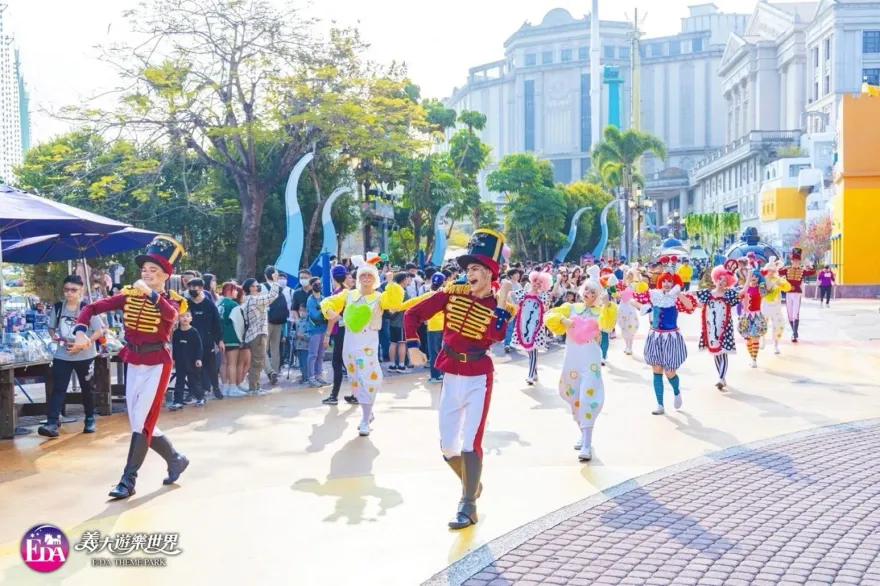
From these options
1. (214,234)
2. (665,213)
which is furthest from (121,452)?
(665,213)

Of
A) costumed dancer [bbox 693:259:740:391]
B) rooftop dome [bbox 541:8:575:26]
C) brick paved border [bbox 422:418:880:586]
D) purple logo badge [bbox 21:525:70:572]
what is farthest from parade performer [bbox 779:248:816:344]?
rooftop dome [bbox 541:8:575:26]

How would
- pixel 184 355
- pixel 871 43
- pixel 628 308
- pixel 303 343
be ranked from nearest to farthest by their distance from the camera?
pixel 184 355 < pixel 303 343 < pixel 628 308 < pixel 871 43

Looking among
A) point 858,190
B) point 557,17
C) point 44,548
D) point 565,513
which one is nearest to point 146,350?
point 44,548

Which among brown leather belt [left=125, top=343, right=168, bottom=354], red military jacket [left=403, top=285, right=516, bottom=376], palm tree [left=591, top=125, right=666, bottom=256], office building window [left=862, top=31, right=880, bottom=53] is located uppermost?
office building window [left=862, top=31, right=880, bottom=53]

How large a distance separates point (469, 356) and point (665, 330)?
201 inches

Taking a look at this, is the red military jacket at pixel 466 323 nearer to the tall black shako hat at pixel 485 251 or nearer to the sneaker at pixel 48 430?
the tall black shako hat at pixel 485 251

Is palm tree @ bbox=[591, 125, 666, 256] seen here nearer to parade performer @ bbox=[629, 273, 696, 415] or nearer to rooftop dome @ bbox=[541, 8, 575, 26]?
parade performer @ bbox=[629, 273, 696, 415]

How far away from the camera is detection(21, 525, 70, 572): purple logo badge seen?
19.7 feet

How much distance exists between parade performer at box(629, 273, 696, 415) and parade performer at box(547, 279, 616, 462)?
2056mm

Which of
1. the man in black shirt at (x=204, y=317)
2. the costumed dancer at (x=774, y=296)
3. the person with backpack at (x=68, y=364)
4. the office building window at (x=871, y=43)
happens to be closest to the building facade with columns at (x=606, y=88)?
the office building window at (x=871, y=43)

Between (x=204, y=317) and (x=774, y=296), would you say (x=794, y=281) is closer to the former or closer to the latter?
(x=774, y=296)

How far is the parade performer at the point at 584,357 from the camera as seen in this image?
29.0 ft

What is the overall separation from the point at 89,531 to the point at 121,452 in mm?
3015

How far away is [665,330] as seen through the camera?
37.1 ft
